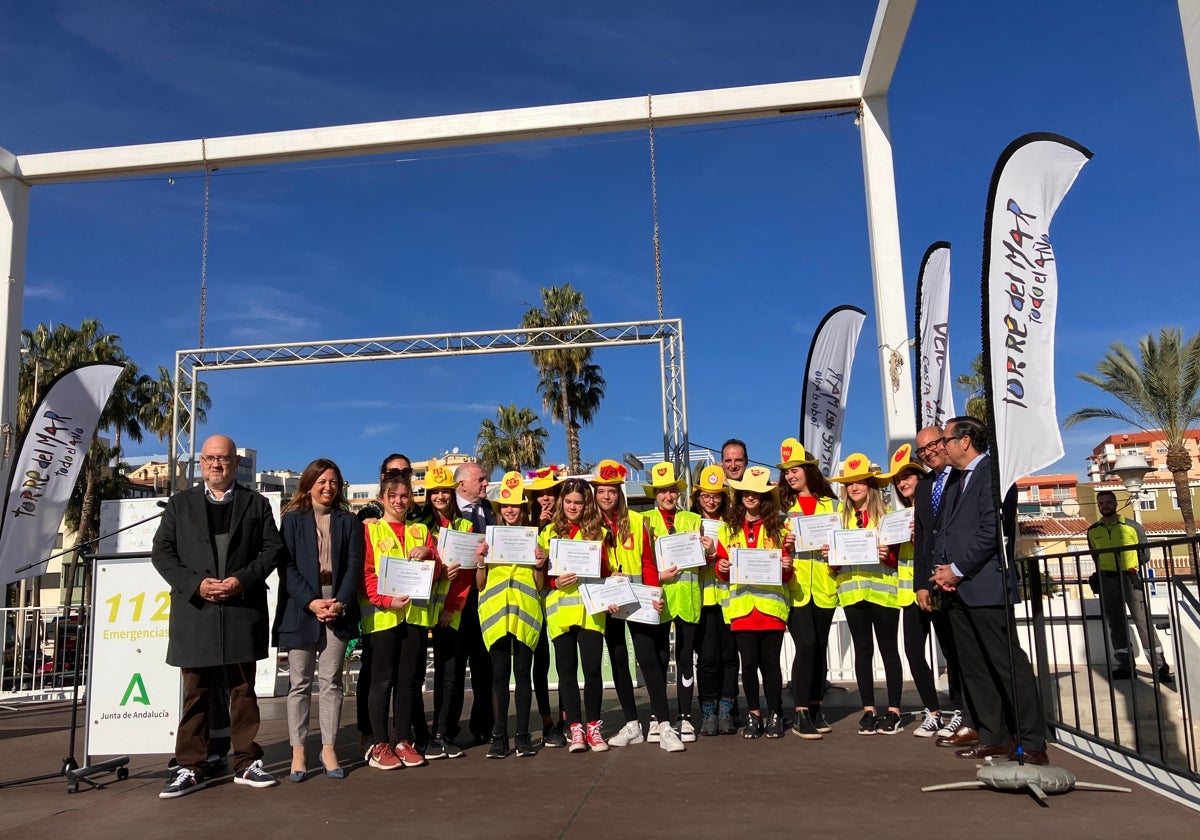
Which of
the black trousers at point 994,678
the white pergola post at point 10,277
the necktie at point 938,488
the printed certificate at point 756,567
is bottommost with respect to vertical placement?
the black trousers at point 994,678

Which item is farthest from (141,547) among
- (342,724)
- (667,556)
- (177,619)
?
(667,556)

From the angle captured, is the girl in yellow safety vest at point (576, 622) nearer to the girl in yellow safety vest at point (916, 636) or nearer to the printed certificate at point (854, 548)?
the printed certificate at point (854, 548)

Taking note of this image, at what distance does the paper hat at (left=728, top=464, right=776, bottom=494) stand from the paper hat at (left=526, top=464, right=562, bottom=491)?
125 cm

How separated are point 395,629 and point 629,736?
5.48ft

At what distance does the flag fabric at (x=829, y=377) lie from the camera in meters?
9.89

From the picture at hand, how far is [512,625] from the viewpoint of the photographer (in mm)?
5734

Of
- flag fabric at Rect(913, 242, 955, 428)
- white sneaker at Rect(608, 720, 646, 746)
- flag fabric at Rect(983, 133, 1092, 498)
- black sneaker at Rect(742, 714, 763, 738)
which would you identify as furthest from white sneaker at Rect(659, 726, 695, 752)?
flag fabric at Rect(913, 242, 955, 428)

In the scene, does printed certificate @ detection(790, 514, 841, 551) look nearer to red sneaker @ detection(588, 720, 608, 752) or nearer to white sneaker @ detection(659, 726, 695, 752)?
white sneaker @ detection(659, 726, 695, 752)

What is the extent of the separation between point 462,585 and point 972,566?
3132mm

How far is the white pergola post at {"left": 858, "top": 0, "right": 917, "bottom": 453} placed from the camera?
10.0m

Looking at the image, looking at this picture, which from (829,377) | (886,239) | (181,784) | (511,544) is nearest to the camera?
(181,784)

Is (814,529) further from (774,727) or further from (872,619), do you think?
(774,727)

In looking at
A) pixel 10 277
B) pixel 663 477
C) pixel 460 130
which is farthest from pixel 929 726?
pixel 10 277

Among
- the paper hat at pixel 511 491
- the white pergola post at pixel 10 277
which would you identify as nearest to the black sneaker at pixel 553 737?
the paper hat at pixel 511 491
